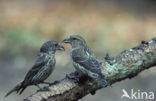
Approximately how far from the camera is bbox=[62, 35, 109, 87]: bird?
22.9 feet

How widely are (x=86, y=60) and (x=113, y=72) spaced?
0.44 m

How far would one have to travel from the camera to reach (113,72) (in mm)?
7199

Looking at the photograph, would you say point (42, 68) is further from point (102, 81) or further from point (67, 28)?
point (67, 28)

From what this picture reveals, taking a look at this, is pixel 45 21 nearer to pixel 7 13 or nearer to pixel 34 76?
pixel 7 13

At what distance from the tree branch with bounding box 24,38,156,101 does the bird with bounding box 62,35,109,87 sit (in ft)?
0.43

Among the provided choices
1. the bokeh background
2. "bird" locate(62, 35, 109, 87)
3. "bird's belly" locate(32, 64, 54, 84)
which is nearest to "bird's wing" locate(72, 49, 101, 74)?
"bird" locate(62, 35, 109, 87)

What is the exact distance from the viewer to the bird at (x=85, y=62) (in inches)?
274

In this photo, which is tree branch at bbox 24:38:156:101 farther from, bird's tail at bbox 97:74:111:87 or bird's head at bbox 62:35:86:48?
bird's head at bbox 62:35:86:48

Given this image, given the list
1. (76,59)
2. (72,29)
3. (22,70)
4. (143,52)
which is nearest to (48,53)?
(76,59)

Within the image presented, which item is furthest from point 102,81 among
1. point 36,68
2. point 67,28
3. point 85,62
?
point 67,28

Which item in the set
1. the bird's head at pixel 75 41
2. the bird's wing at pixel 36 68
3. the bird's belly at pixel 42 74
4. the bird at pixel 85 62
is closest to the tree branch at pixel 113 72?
the bird at pixel 85 62

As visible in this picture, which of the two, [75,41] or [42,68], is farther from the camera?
[75,41]

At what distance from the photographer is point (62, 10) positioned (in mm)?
15461

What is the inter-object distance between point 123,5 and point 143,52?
27.3ft
